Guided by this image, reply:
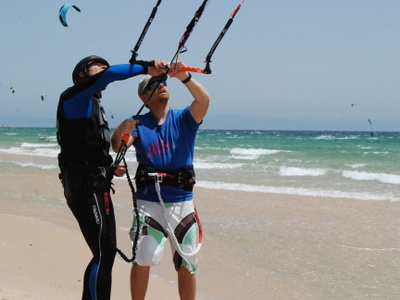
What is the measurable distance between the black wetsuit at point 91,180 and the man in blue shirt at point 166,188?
40 centimetres

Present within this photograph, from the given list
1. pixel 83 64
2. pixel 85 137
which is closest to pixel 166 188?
pixel 85 137

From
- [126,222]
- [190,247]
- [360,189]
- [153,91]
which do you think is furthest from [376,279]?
[360,189]

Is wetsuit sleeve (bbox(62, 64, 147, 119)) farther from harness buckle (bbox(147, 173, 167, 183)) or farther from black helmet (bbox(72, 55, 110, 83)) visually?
harness buckle (bbox(147, 173, 167, 183))

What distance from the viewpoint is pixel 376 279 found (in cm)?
553

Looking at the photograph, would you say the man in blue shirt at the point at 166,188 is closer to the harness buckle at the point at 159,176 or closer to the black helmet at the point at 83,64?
the harness buckle at the point at 159,176

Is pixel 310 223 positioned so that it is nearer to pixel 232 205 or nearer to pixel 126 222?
pixel 232 205

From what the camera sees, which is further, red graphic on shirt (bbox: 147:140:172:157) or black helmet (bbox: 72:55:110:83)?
red graphic on shirt (bbox: 147:140:172:157)

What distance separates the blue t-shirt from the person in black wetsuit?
418mm

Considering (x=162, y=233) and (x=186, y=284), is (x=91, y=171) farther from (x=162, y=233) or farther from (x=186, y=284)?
(x=186, y=284)

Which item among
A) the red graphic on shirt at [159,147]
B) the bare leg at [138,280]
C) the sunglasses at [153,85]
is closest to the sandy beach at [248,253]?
the bare leg at [138,280]

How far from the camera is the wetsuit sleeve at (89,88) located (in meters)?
2.88

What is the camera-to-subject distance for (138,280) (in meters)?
3.64

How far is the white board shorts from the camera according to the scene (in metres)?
3.56

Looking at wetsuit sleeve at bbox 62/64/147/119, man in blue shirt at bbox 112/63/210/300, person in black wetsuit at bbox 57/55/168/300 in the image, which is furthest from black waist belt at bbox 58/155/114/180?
man in blue shirt at bbox 112/63/210/300
